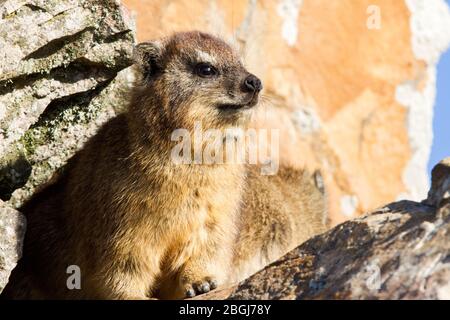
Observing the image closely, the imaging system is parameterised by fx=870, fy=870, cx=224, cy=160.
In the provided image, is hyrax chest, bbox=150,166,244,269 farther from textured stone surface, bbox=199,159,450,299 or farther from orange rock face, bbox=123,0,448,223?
orange rock face, bbox=123,0,448,223

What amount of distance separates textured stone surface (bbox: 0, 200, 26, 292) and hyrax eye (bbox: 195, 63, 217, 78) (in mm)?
2118

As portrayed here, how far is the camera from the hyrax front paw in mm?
7602

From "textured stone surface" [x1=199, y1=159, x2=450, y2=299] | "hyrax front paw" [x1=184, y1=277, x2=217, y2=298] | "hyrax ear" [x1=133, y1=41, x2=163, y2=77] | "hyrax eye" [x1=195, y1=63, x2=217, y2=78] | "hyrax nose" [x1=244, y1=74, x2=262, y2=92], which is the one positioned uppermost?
"hyrax ear" [x1=133, y1=41, x2=163, y2=77]

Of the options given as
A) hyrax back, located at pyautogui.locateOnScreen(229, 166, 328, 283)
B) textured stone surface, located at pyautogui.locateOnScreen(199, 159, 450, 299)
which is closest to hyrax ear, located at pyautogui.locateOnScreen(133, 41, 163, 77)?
hyrax back, located at pyautogui.locateOnScreen(229, 166, 328, 283)

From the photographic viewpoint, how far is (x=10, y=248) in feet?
24.9

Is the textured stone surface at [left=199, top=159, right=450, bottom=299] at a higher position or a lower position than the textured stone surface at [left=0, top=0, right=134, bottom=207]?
lower

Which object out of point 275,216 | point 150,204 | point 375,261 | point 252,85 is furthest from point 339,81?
point 375,261

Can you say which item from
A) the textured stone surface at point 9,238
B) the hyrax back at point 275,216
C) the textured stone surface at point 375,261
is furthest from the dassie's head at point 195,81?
the textured stone surface at point 375,261

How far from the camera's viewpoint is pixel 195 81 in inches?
321

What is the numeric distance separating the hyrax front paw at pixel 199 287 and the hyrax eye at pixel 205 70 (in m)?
1.93

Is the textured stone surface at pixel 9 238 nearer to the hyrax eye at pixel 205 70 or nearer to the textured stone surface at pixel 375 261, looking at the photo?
the textured stone surface at pixel 375 261

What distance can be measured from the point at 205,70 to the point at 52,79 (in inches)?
58.7

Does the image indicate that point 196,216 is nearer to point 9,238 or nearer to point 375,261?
point 9,238
